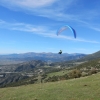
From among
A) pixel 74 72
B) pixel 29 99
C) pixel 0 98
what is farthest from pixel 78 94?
pixel 74 72

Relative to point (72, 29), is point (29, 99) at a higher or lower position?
lower

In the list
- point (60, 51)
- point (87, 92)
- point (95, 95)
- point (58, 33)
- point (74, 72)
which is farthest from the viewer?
point (74, 72)

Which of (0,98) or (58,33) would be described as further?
(58,33)

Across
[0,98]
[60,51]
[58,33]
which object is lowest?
[0,98]

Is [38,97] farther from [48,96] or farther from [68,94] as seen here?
[68,94]

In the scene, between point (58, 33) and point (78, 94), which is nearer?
point (78, 94)

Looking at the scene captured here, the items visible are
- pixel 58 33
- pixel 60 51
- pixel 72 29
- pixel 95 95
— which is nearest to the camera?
pixel 95 95

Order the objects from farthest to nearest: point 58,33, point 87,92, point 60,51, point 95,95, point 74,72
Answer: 1. point 74,72
2. point 60,51
3. point 58,33
4. point 87,92
5. point 95,95

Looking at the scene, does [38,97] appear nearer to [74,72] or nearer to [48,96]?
[48,96]

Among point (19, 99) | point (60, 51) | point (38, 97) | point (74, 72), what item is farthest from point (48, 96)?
point (74, 72)
